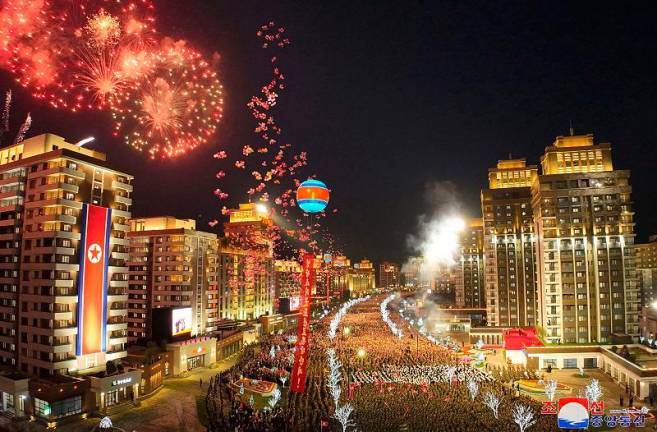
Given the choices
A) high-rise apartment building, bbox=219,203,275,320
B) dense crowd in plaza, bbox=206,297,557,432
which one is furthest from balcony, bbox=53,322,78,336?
high-rise apartment building, bbox=219,203,275,320

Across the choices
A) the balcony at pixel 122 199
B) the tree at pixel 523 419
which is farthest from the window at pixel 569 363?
the balcony at pixel 122 199

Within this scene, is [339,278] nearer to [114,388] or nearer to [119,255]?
[119,255]

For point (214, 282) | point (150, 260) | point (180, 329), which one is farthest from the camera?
point (214, 282)

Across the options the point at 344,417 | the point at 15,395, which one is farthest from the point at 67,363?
the point at 344,417

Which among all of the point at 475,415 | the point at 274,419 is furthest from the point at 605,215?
the point at 274,419

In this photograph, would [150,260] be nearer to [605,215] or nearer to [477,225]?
[605,215]

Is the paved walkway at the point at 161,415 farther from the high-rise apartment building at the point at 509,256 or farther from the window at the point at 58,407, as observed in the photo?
the high-rise apartment building at the point at 509,256
